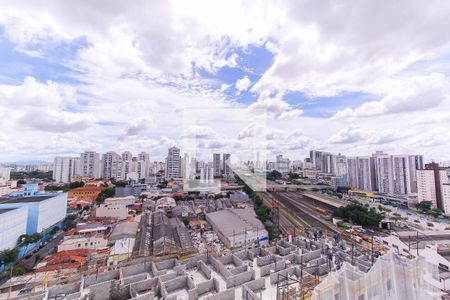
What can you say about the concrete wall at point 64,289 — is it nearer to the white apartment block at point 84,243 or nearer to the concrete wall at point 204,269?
the concrete wall at point 204,269

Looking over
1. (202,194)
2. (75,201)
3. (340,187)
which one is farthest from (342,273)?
(340,187)

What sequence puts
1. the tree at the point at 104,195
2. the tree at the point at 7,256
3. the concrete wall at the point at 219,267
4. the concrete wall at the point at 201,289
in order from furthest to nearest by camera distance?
1. the tree at the point at 104,195
2. the tree at the point at 7,256
3. the concrete wall at the point at 219,267
4. the concrete wall at the point at 201,289

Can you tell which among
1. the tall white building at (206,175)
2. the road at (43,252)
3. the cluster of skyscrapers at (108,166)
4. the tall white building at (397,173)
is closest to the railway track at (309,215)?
the tall white building at (206,175)

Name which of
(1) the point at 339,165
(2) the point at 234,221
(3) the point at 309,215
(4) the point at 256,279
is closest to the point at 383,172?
(1) the point at 339,165

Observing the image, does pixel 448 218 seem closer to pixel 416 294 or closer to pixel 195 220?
pixel 416 294

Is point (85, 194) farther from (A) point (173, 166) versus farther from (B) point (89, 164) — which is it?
(A) point (173, 166)

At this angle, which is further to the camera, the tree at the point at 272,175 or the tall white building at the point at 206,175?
the tree at the point at 272,175
